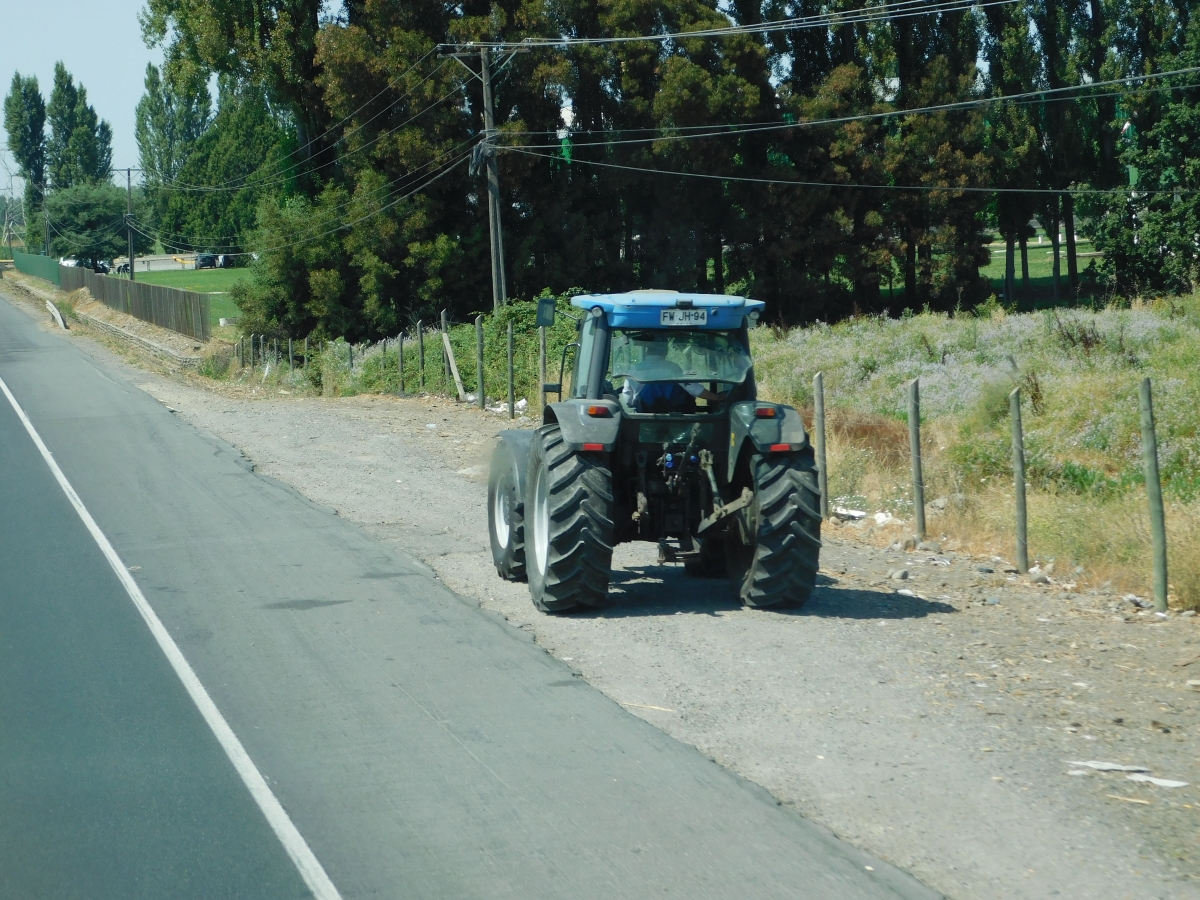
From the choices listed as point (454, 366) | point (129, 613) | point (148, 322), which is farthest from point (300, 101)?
point (129, 613)

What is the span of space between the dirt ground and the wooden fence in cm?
4293

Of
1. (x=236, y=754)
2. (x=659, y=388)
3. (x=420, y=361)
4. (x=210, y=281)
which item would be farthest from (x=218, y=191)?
(x=236, y=754)

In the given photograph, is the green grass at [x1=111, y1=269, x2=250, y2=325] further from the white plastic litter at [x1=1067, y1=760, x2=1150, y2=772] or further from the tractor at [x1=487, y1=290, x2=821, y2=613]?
the white plastic litter at [x1=1067, y1=760, x2=1150, y2=772]

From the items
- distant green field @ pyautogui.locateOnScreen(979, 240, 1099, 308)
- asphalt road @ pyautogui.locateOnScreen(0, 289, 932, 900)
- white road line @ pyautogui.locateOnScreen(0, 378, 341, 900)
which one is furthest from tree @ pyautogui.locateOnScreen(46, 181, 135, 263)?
asphalt road @ pyautogui.locateOnScreen(0, 289, 932, 900)

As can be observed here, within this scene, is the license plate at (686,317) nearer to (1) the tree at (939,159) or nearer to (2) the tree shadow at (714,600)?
(2) the tree shadow at (714,600)

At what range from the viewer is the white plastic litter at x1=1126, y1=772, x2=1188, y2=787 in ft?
20.2

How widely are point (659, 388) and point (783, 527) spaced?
4.79ft

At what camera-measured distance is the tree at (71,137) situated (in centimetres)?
12381

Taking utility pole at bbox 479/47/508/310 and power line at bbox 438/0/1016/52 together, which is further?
power line at bbox 438/0/1016/52

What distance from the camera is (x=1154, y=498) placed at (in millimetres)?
9375

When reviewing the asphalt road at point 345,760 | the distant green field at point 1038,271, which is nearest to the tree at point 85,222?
the distant green field at point 1038,271

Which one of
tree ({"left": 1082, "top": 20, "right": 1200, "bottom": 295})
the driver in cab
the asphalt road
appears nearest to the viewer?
the asphalt road

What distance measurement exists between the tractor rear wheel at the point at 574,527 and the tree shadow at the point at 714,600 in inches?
11.8

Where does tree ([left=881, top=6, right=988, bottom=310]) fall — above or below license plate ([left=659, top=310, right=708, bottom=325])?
above
